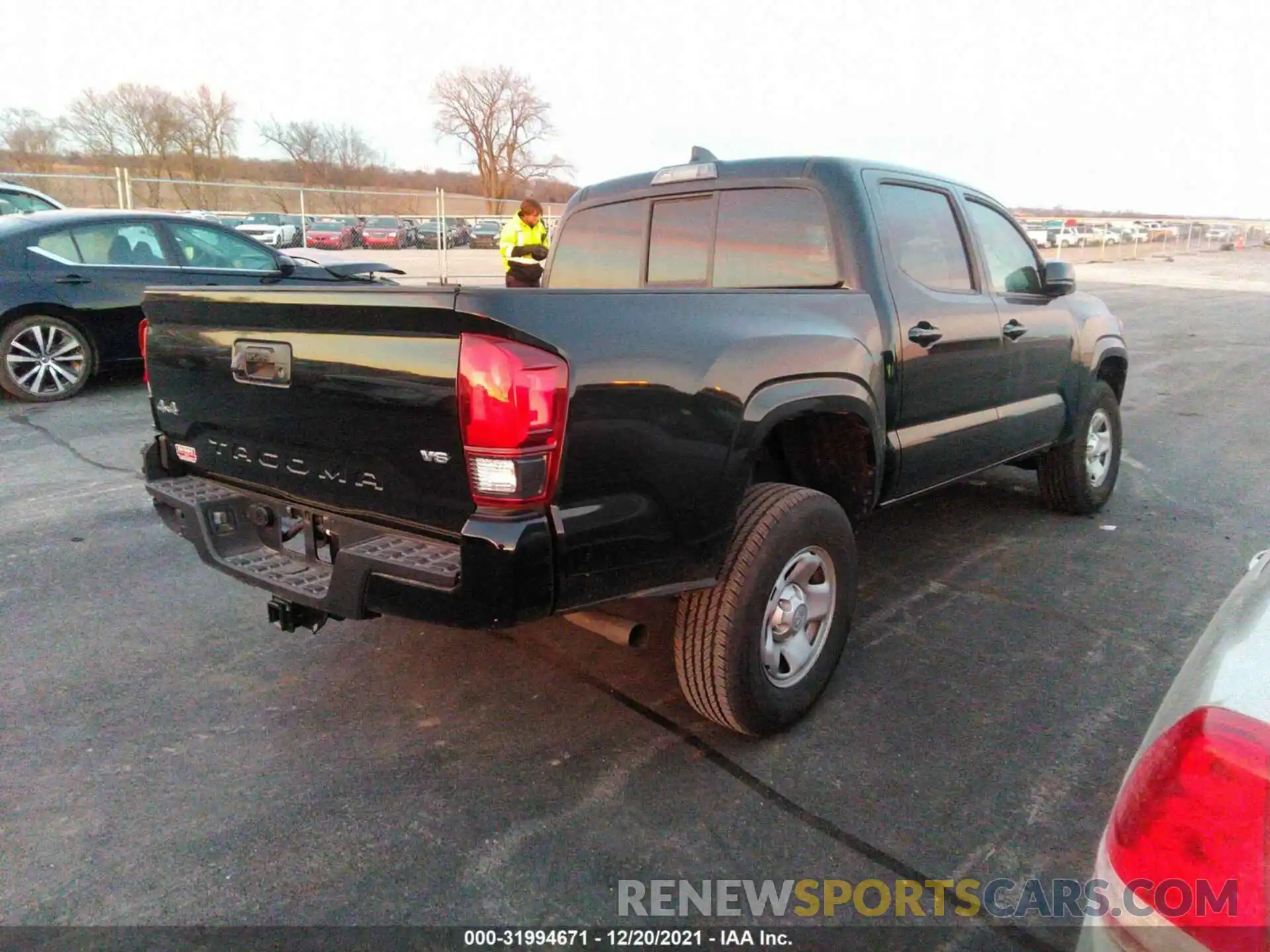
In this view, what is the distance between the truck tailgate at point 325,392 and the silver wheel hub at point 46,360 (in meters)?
5.53

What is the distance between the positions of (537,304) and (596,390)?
0.87 ft

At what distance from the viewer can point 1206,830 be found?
3.91ft

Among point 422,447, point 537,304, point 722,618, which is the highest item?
point 537,304

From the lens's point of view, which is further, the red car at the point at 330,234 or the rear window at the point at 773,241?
the red car at the point at 330,234

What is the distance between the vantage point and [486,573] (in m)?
2.16

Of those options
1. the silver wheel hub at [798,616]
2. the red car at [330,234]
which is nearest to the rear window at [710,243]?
the silver wheel hub at [798,616]

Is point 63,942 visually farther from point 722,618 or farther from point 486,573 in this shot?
point 722,618

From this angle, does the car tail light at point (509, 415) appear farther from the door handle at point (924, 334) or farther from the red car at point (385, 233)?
the red car at point (385, 233)

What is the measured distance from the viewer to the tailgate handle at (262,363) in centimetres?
258

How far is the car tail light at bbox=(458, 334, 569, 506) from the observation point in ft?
6.95

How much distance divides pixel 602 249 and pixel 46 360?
19.5 ft

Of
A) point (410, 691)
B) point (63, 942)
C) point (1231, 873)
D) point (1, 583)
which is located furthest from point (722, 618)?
point (1, 583)

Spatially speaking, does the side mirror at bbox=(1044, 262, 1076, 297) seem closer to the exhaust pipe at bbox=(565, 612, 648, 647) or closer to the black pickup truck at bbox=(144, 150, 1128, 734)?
the black pickup truck at bbox=(144, 150, 1128, 734)

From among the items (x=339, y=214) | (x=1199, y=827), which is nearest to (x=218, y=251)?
(x=1199, y=827)
